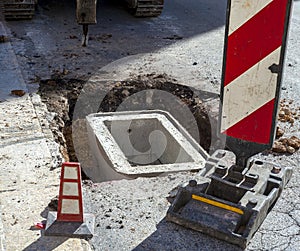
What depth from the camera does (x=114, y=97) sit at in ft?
16.0

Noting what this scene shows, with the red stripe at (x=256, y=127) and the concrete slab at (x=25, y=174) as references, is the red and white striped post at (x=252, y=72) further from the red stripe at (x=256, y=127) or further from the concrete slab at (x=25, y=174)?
the concrete slab at (x=25, y=174)

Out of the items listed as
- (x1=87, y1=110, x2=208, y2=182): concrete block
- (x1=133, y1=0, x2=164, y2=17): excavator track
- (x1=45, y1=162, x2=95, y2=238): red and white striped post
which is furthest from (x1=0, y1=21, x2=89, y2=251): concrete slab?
(x1=133, y1=0, x2=164, y2=17): excavator track

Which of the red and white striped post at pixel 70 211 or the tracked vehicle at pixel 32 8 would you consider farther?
the tracked vehicle at pixel 32 8

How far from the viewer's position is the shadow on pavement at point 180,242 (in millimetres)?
2637

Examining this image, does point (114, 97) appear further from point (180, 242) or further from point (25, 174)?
point (180, 242)

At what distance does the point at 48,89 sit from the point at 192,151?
63.3 inches

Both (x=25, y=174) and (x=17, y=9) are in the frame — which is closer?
(x=25, y=174)

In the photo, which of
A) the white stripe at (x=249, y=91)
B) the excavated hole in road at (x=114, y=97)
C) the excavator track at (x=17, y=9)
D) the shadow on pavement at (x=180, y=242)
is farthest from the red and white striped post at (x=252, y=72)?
the excavator track at (x=17, y=9)

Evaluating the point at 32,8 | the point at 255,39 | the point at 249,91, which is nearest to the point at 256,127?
the point at 249,91

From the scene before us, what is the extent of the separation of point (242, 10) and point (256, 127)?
2.04ft

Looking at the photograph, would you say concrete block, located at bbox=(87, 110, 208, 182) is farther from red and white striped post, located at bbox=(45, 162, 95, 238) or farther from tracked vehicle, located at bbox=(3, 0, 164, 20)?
tracked vehicle, located at bbox=(3, 0, 164, 20)

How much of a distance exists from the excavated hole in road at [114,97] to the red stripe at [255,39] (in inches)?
75.9

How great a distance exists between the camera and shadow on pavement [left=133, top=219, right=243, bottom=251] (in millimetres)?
2637

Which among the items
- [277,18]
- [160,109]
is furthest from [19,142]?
[277,18]
